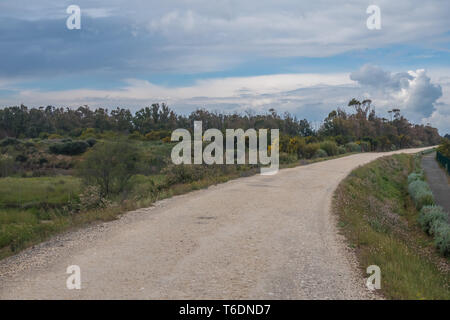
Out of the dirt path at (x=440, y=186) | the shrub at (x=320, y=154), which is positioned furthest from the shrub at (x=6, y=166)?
the dirt path at (x=440, y=186)

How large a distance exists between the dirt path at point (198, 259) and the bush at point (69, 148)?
124 ft

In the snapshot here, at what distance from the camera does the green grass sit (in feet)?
82.9

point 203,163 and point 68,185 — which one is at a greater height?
point 203,163

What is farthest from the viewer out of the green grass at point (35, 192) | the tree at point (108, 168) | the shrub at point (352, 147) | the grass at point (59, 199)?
the shrub at point (352, 147)

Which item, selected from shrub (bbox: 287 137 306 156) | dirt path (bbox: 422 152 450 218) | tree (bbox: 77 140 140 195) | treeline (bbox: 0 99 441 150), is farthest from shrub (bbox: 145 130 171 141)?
tree (bbox: 77 140 140 195)

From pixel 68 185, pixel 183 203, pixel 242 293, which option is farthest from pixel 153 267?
pixel 68 185

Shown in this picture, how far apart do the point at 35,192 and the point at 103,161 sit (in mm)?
8026

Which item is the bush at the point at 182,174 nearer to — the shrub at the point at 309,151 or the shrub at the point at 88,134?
the shrub at the point at 309,151

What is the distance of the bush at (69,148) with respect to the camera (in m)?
46.7

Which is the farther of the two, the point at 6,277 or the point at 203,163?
the point at 203,163

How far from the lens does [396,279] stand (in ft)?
21.0
